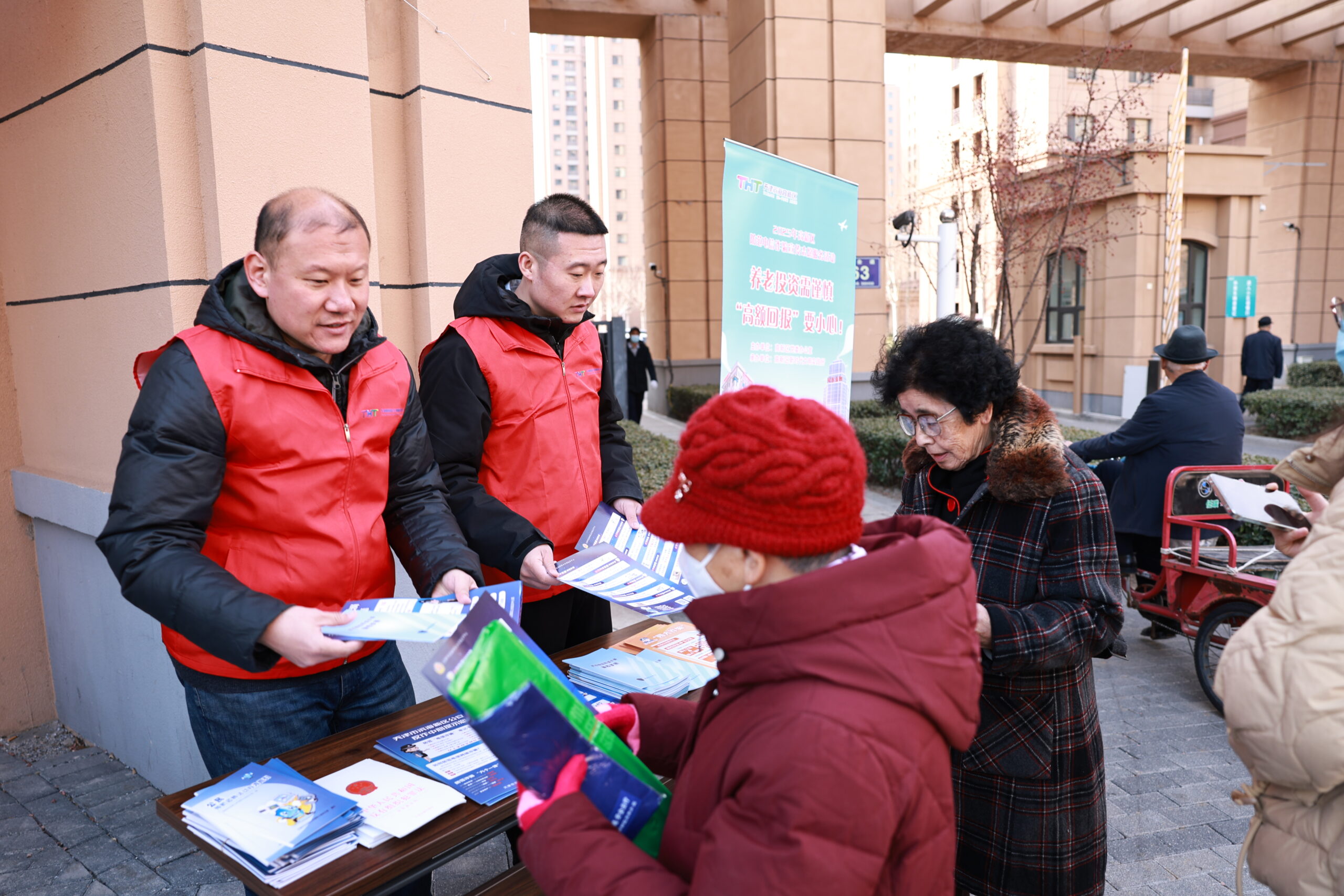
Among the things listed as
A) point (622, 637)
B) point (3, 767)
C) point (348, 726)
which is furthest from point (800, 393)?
point (3, 767)

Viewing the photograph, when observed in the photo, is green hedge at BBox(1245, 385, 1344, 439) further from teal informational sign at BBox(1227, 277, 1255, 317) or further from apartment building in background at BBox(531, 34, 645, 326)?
apartment building in background at BBox(531, 34, 645, 326)

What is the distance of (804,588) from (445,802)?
1.00 meters

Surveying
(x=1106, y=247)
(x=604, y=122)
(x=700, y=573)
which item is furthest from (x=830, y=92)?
(x=604, y=122)

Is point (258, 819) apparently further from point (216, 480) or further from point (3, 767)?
point (3, 767)

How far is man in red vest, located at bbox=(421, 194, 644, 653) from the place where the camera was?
256 cm

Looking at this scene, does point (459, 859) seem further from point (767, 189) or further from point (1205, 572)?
point (1205, 572)

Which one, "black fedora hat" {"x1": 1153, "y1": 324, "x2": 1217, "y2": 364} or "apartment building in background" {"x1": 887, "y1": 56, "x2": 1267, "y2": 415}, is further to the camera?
"apartment building in background" {"x1": 887, "y1": 56, "x2": 1267, "y2": 415}

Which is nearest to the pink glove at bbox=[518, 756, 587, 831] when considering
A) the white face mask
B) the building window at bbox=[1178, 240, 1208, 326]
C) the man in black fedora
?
the white face mask

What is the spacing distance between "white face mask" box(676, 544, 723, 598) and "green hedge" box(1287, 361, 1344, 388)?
19.2 meters

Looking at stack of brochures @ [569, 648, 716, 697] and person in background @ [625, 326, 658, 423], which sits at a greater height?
person in background @ [625, 326, 658, 423]

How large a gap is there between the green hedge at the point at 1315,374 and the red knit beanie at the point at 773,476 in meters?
19.1

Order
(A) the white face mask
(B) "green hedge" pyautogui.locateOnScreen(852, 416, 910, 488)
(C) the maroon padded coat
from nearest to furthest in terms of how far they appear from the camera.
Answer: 1. (C) the maroon padded coat
2. (A) the white face mask
3. (B) "green hedge" pyautogui.locateOnScreen(852, 416, 910, 488)

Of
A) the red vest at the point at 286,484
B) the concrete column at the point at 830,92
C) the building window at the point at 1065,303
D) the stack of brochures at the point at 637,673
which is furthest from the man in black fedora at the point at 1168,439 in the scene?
the building window at the point at 1065,303

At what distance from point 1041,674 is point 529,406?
1.61m
